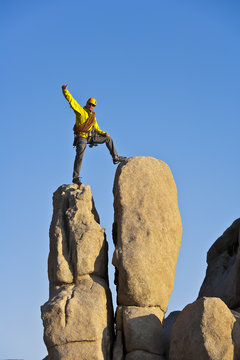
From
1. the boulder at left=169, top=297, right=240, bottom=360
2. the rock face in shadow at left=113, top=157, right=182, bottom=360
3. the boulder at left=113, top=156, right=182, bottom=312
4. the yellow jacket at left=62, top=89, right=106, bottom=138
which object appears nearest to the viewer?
the boulder at left=169, top=297, right=240, bottom=360

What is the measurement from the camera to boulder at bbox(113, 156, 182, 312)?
18406 millimetres

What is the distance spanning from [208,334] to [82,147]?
763 cm

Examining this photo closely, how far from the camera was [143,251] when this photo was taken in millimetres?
18625

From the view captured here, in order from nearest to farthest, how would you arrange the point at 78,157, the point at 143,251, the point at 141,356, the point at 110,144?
1. the point at 141,356
2. the point at 143,251
3. the point at 78,157
4. the point at 110,144

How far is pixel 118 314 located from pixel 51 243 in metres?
3.11

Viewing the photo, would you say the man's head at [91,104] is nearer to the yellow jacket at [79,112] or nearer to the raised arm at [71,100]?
the yellow jacket at [79,112]

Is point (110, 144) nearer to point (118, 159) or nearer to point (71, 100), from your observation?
point (118, 159)

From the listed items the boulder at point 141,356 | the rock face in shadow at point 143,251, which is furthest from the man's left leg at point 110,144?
the boulder at point 141,356

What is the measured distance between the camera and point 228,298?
70.7 ft

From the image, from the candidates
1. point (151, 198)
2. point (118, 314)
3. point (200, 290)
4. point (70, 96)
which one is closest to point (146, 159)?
point (151, 198)

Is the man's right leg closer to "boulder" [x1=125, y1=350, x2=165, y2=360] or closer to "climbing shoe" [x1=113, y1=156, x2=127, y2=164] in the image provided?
"climbing shoe" [x1=113, y1=156, x2=127, y2=164]

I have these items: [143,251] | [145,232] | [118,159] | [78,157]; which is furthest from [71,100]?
[143,251]

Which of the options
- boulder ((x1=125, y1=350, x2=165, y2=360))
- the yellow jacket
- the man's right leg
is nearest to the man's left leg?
the yellow jacket

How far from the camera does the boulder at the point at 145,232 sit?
60.4 feet
